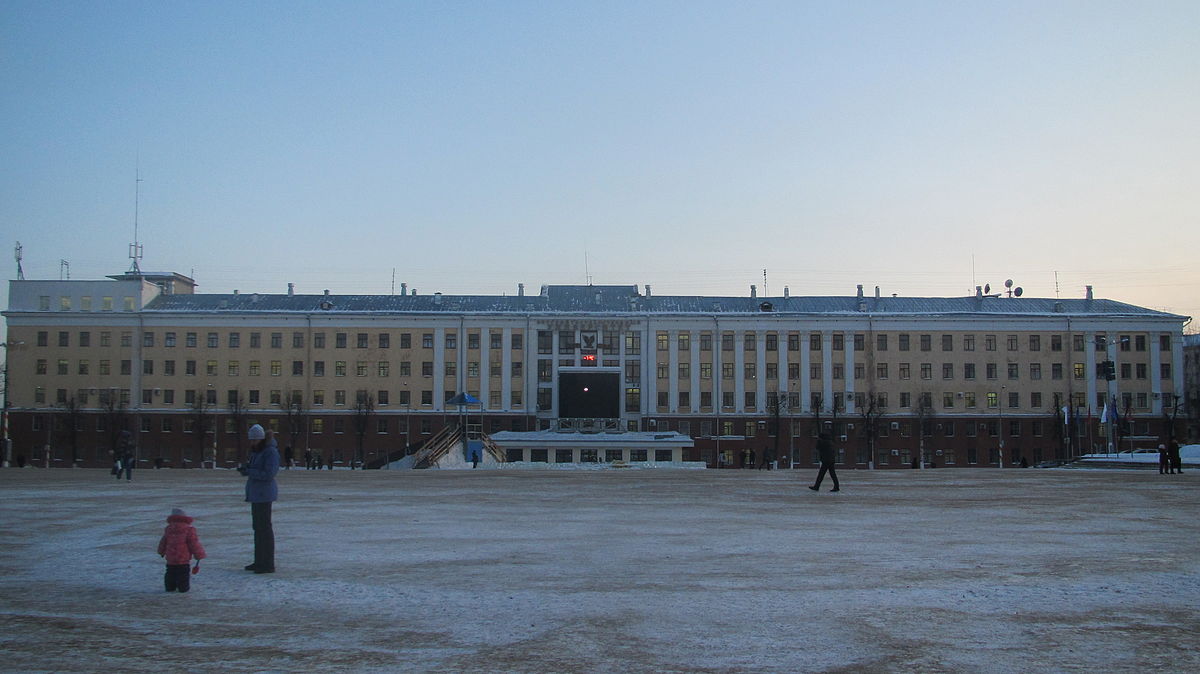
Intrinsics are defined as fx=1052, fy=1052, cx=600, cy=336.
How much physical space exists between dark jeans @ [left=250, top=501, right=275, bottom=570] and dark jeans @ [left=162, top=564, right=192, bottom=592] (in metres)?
1.34

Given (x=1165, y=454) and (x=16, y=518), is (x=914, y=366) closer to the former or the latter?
(x=1165, y=454)

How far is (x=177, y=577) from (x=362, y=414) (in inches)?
3274

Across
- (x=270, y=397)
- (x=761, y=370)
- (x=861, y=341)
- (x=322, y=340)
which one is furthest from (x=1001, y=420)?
(x=270, y=397)

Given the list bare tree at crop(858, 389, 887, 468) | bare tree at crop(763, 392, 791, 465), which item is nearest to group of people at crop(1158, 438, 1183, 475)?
bare tree at crop(858, 389, 887, 468)

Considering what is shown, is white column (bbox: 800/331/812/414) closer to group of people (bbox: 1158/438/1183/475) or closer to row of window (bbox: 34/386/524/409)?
row of window (bbox: 34/386/524/409)

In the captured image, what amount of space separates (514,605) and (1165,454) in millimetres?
42035

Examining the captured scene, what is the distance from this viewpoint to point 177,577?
1217 centimetres

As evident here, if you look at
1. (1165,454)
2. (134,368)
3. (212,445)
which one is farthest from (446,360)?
(1165,454)

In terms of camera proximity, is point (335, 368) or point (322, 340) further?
point (322, 340)

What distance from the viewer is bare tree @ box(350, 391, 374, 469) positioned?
93188 mm

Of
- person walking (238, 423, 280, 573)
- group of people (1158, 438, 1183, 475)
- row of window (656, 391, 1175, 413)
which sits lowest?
group of people (1158, 438, 1183, 475)

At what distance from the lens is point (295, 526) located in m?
19.9

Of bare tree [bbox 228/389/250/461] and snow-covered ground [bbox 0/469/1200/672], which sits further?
bare tree [bbox 228/389/250/461]

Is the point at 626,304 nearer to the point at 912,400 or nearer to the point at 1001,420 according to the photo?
the point at 912,400
